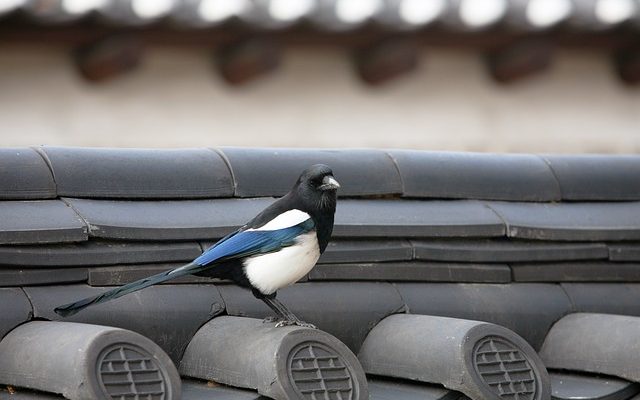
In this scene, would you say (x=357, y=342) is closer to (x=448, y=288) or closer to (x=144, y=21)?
(x=448, y=288)

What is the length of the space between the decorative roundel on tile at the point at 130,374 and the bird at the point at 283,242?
0.53 metres

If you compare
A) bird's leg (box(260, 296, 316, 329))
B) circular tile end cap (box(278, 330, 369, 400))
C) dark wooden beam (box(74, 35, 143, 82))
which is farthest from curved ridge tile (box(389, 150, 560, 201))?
dark wooden beam (box(74, 35, 143, 82))

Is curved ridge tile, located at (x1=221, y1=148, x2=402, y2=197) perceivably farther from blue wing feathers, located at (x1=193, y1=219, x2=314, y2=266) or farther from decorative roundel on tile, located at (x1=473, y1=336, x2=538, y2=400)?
decorative roundel on tile, located at (x1=473, y1=336, x2=538, y2=400)

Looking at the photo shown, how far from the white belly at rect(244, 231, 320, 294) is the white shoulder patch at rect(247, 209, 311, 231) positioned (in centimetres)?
5

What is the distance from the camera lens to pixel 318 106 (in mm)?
8555

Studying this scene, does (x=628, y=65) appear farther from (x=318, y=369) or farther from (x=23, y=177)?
(x=318, y=369)

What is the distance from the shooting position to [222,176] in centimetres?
363

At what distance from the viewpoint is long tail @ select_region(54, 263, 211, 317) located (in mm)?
2971

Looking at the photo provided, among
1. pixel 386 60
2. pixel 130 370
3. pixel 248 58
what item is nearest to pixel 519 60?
pixel 386 60

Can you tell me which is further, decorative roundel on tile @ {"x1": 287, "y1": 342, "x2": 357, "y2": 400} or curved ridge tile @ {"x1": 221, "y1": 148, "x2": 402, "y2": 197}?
curved ridge tile @ {"x1": 221, "y1": 148, "x2": 402, "y2": 197}

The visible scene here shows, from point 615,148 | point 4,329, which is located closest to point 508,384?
point 4,329

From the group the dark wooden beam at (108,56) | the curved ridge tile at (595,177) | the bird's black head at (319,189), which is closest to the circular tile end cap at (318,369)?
the bird's black head at (319,189)

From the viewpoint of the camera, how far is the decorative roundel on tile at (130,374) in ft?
8.71

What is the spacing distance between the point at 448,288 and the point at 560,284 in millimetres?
433
